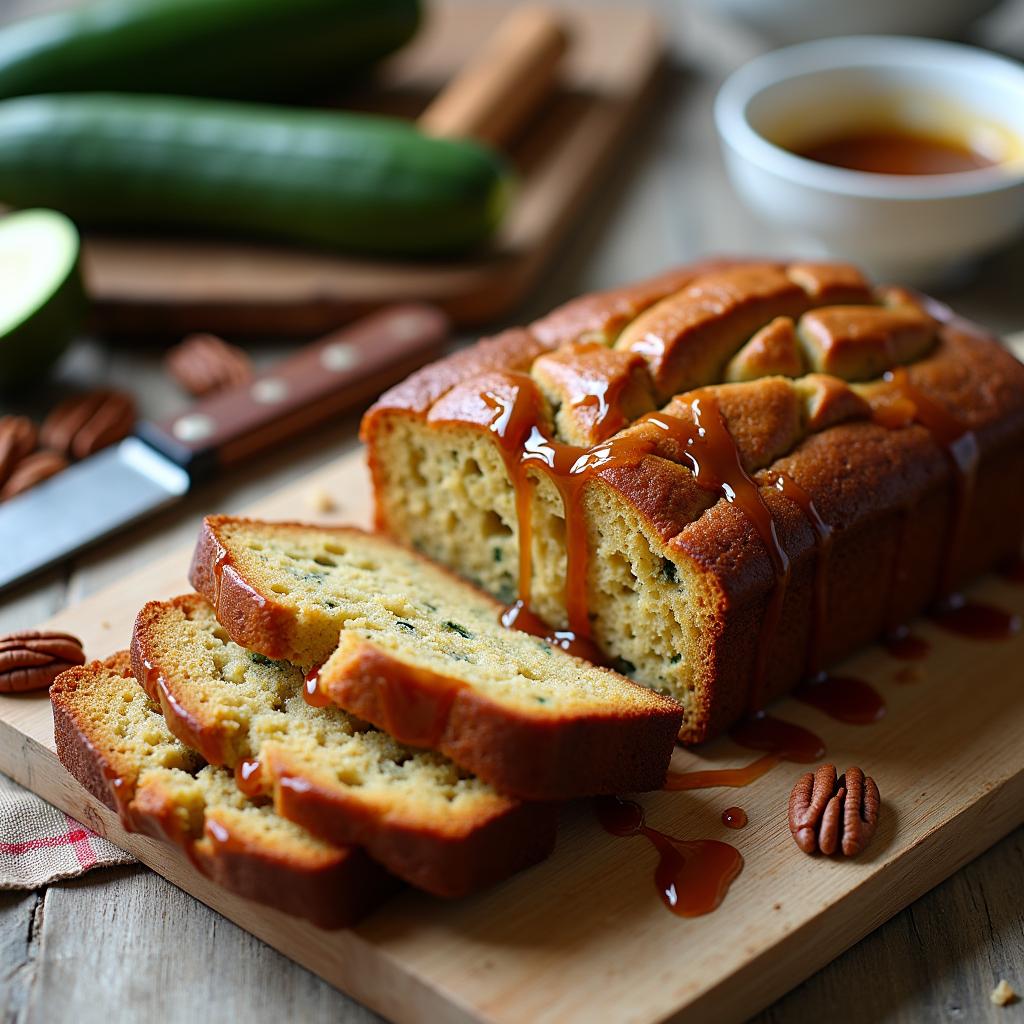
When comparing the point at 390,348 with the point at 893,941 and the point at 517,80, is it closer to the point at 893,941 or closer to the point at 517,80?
the point at 517,80

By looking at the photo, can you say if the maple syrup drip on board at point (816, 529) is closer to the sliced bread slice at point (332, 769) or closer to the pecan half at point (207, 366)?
the sliced bread slice at point (332, 769)

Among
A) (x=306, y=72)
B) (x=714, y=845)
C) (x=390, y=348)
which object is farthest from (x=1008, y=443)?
(x=306, y=72)

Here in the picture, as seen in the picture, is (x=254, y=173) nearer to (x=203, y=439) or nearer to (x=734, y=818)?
(x=203, y=439)

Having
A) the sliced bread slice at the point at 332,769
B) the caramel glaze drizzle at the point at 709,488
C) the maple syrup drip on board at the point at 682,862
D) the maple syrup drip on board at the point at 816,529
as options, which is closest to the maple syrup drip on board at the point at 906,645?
the caramel glaze drizzle at the point at 709,488

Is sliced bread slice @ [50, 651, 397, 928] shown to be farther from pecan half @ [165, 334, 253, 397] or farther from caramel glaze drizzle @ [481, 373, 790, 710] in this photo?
pecan half @ [165, 334, 253, 397]

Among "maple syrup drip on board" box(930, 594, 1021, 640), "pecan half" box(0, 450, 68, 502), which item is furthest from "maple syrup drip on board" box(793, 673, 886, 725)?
"pecan half" box(0, 450, 68, 502)

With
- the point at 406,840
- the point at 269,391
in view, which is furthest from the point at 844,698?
the point at 269,391
